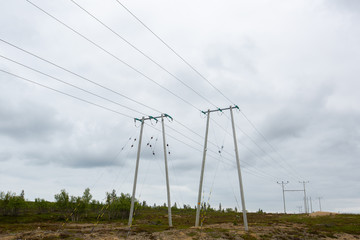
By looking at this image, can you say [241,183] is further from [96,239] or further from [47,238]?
[47,238]

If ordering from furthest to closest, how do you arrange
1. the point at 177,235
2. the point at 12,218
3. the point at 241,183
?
the point at 12,218 < the point at 241,183 < the point at 177,235

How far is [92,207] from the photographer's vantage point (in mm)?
127750

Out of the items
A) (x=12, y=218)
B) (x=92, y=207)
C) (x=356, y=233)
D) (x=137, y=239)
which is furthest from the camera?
(x=92, y=207)

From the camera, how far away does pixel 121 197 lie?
11525cm

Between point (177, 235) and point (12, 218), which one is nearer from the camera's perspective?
point (177, 235)

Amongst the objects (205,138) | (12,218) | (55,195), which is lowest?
(12,218)

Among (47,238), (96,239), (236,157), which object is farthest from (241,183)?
(47,238)

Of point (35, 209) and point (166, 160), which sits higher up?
point (166, 160)

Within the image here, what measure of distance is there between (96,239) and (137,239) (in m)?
4.63

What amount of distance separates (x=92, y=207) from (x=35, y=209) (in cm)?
2370

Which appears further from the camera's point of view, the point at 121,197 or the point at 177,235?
the point at 121,197

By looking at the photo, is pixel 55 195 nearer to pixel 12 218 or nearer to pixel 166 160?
pixel 12 218

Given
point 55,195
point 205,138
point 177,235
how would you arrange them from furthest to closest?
point 55,195 → point 205,138 → point 177,235

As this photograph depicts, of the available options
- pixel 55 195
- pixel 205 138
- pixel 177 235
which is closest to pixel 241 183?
pixel 205 138
